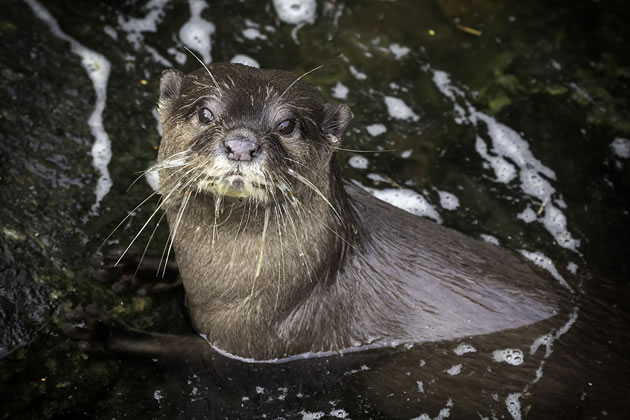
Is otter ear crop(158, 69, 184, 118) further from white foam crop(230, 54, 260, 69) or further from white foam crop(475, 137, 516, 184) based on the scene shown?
white foam crop(475, 137, 516, 184)

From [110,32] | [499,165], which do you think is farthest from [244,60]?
[499,165]

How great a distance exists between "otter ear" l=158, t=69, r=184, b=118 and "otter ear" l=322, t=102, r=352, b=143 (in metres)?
0.61

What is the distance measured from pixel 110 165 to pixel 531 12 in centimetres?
320

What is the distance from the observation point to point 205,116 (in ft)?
8.96

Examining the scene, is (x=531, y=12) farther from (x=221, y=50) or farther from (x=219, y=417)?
(x=219, y=417)

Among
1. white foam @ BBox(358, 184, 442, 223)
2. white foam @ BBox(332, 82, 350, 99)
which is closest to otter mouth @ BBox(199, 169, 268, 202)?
white foam @ BBox(358, 184, 442, 223)

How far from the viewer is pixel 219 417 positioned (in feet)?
10.6

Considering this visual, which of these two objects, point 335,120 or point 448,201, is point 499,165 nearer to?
point 448,201

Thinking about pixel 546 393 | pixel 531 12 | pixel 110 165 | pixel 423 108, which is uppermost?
pixel 531 12

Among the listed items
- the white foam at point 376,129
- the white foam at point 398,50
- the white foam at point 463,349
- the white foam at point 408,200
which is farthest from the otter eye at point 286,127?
the white foam at point 398,50

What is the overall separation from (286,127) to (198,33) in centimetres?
223

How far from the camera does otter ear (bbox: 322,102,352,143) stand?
2.92 meters

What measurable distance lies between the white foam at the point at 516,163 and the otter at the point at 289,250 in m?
0.76

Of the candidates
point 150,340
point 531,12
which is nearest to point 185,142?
point 150,340
